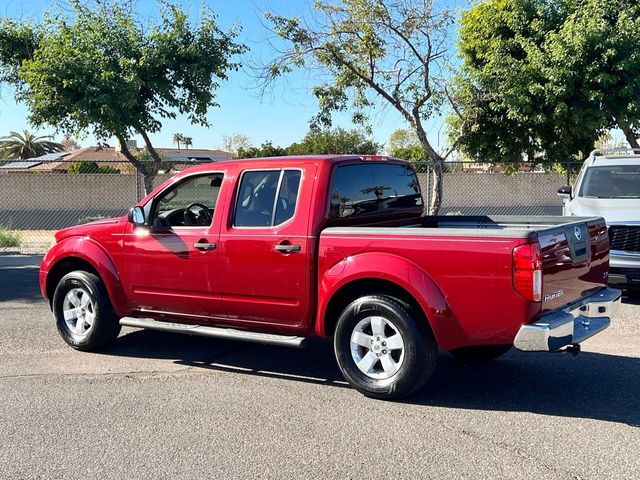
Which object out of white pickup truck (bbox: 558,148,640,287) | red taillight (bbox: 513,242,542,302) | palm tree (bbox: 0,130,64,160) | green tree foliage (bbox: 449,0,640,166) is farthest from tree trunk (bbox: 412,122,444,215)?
palm tree (bbox: 0,130,64,160)

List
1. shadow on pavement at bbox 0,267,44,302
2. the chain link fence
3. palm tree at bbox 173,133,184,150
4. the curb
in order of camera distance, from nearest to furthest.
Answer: shadow on pavement at bbox 0,267,44,302 < the curb < the chain link fence < palm tree at bbox 173,133,184,150

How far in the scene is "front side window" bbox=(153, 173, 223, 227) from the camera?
6102 millimetres

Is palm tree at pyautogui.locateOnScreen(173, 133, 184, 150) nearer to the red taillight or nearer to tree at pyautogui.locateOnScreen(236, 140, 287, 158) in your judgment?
tree at pyautogui.locateOnScreen(236, 140, 287, 158)

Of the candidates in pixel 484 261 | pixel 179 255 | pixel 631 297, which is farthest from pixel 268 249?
pixel 631 297

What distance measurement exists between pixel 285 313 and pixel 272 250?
0.54 meters

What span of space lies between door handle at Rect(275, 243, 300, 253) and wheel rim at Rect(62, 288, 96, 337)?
231 cm

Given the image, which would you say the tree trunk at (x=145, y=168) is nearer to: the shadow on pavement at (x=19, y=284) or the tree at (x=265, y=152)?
the shadow on pavement at (x=19, y=284)

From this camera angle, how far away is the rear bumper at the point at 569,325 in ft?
14.5

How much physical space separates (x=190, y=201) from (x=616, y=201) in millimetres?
6426

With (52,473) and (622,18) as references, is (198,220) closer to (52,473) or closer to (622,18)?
(52,473)

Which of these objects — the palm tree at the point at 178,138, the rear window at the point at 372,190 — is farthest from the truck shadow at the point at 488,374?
the palm tree at the point at 178,138

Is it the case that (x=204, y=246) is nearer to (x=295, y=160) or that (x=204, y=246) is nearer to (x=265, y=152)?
(x=295, y=160)

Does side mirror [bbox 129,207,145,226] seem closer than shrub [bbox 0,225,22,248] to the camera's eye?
Yes

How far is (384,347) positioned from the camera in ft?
16.6
